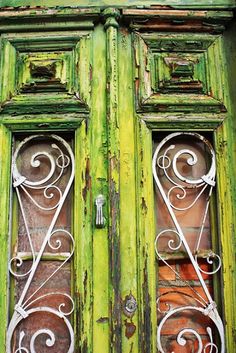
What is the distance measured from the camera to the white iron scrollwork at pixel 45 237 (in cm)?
192

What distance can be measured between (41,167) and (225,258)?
76 centimetres

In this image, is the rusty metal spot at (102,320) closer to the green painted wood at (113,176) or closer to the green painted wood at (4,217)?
the green painted wood at (113,176)

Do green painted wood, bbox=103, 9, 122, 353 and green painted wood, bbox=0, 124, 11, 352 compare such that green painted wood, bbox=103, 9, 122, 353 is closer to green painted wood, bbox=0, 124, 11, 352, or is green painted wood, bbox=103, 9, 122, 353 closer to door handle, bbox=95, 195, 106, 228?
door handle, bbox=95, 195, 106, 228

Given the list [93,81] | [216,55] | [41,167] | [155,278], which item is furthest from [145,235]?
[216,55]

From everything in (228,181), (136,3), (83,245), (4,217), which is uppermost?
(136,3)

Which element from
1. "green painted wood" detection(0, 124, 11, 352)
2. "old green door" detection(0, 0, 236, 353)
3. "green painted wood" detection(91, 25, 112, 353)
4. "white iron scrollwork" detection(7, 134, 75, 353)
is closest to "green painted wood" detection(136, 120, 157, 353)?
"old green door" detection(0, 0, 236, 353)

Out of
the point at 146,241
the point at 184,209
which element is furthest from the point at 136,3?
the point at 146,241

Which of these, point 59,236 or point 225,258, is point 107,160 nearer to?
point 59,236

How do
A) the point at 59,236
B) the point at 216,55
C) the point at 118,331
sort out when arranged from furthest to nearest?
the point at 216,55, the point at 59,236, the point at 118,331

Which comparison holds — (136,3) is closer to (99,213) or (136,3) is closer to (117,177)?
(117,177)

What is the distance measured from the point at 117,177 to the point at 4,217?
1.43 feet

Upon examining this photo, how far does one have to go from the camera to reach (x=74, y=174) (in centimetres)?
202

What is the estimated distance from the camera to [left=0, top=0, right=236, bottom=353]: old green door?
1916mm

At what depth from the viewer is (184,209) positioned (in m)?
2.03
